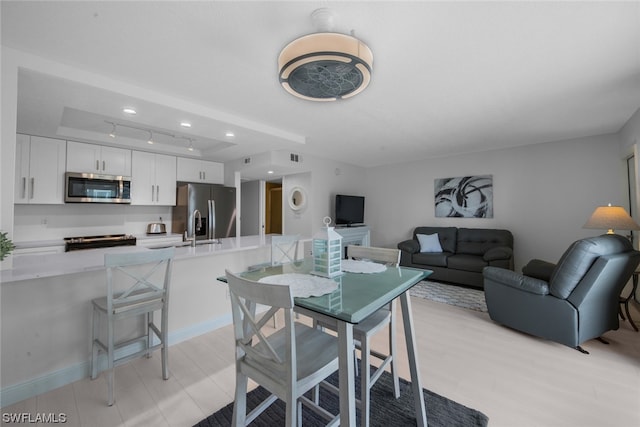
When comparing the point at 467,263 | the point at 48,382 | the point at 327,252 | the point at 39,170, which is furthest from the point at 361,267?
the point at 39,170

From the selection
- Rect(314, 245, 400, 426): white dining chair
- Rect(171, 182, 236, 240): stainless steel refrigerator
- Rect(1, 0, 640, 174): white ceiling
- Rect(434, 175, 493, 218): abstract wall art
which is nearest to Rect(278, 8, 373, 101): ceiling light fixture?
Rect(1, 0, 640, 174): white ceiling

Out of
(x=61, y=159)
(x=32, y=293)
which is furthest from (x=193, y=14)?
(x=61, y=159)

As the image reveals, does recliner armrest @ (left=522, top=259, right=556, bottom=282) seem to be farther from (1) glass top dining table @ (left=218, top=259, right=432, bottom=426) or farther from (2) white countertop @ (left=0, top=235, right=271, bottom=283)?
(2) white countertop @ (left=0, top=235, right=271, bottom=283)

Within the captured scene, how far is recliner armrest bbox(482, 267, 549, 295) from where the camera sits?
233 centimetres

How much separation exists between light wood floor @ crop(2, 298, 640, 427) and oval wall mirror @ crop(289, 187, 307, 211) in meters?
3.05

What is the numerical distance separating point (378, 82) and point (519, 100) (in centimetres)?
160

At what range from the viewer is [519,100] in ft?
8.57

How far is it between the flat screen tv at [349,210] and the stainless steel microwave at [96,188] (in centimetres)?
364

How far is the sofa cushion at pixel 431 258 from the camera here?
173 inches

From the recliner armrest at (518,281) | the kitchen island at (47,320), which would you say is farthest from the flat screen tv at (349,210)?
the kitchen island at (47,320)

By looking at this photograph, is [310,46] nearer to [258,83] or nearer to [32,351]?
[258,83]

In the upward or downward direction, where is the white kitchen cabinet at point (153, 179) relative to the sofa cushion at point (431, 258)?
upward

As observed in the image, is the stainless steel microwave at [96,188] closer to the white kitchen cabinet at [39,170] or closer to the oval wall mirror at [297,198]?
the white kitchen cabinet at [39,170]

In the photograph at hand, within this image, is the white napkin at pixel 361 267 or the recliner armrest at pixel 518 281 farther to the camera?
the recliner armrest at pixel 518 281
